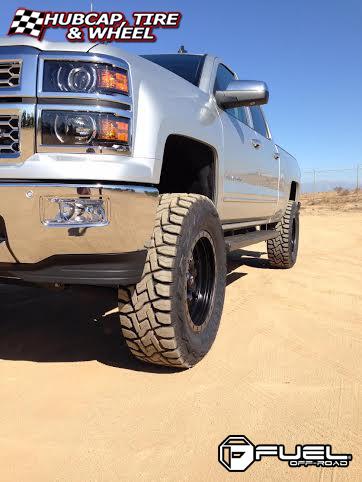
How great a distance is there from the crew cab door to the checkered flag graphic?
138cm

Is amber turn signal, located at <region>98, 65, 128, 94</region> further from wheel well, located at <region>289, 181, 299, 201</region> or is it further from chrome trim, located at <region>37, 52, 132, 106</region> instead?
wheel well, located at <region>289, 181, 299, 201</region>

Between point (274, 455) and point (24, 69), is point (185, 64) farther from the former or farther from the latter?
point (274, 455)

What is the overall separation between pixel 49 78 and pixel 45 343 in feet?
5.49

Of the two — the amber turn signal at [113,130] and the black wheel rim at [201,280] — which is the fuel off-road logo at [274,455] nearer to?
the black wheel rim at [201,280]

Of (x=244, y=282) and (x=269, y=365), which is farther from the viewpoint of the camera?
(x=244, y=282)

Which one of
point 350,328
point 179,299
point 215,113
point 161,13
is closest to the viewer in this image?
point 179,299

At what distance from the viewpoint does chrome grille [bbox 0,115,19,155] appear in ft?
7.23

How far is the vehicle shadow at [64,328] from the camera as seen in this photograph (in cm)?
286

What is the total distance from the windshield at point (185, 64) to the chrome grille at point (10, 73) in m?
1.63

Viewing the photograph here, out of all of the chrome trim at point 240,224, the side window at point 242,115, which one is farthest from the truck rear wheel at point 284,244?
the side window at point 242,115

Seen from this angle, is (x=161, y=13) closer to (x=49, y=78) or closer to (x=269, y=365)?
(x=49, y=78)

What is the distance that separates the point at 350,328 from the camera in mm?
3598

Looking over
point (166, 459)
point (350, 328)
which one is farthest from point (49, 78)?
point (350, 328)

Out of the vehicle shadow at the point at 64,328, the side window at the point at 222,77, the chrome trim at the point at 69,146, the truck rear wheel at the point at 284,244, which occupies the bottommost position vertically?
the vehicle shadow at the point at 64,328
